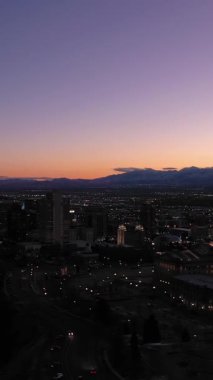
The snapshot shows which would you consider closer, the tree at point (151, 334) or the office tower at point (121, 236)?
the tree at point (151, 334)

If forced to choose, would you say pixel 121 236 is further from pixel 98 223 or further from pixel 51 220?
pixel 98 223

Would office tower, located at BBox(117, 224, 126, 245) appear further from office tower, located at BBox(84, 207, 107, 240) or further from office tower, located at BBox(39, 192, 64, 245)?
office tower, located at BBox(84, 207, 107, 240)

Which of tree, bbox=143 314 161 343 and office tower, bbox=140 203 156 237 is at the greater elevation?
office tower, bbox=140 203 156 237

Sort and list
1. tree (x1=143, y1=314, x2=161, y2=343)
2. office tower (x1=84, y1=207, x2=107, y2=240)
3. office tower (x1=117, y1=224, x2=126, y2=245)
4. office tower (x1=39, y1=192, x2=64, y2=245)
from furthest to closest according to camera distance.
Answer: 1. office tower (x1=84, y1=207, x2=107, y2=240)
2. office tower (x1=39, y1=192, x2=64, y2=245)
3. office tower (x1=117, y1=224, x2=126, y2=245)
4. tree (x1=143, y1=314, x2=161, y2=343)

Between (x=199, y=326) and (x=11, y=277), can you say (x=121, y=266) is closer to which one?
(x=11, y=277)

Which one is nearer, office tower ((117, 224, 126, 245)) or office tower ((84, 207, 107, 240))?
office tower ((117, 224, 126, 245))

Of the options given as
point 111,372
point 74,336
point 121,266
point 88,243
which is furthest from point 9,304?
point 88,243

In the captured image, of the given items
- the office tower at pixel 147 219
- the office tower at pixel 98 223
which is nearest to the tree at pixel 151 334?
the office tower at pixel 147 219

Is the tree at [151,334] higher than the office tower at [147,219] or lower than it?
lower

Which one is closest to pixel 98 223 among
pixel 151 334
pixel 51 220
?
pixel 51 220

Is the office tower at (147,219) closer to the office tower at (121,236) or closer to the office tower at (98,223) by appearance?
the office tower at (98,223)

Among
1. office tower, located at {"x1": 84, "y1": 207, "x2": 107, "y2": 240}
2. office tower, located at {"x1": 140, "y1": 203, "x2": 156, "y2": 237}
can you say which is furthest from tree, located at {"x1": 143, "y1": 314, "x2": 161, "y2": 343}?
office tower, located at {"x1": 84, "y1": 207, "x2": 107, "y2": 240}
